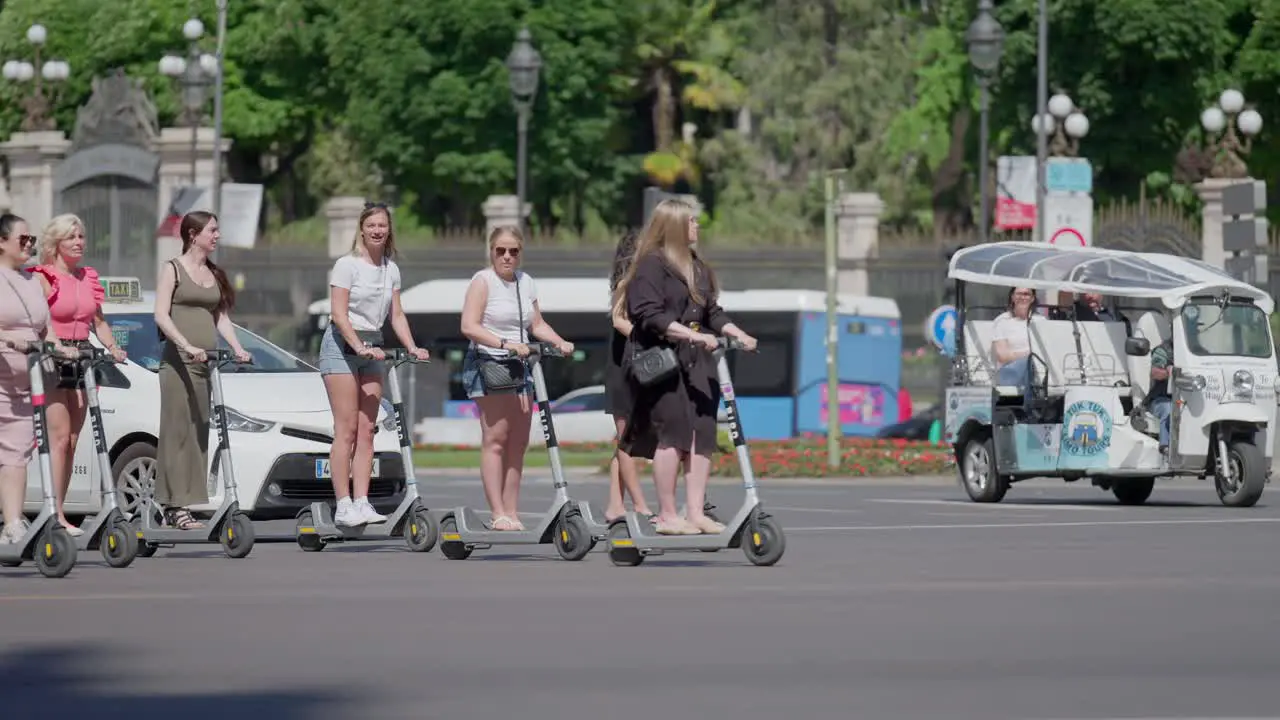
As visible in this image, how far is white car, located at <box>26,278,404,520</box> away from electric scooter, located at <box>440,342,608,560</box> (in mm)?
1736

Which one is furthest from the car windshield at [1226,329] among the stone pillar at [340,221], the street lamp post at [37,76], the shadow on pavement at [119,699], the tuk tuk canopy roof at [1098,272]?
the street lamp post at [37,76]

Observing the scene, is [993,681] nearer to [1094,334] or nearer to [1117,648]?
[1117,648]

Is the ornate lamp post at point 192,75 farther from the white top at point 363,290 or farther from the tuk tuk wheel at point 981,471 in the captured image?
the white top at point 363,290

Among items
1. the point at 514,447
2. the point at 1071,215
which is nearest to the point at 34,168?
the point at 1071,215

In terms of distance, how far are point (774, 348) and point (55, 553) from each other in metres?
36.7

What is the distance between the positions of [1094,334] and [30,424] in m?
11.8

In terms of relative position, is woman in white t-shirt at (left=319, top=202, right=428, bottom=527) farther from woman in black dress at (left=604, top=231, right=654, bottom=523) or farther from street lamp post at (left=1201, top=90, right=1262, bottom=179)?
street lamp post at (left=1201, top=90, right=1262, bottom=179)

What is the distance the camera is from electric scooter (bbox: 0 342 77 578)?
1390 cm

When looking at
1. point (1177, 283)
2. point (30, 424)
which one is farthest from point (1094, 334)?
point (30, 424)

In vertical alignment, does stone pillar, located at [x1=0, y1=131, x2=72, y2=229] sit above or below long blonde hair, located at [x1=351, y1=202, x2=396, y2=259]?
above

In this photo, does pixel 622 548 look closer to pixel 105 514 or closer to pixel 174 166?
pixel 105 514

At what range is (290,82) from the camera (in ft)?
243

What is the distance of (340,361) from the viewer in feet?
51.6

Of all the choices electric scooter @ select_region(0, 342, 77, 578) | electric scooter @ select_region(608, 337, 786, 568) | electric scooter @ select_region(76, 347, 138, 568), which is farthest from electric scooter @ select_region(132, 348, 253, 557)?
electric scooter @ select_region(608, 337, 786, 568)
